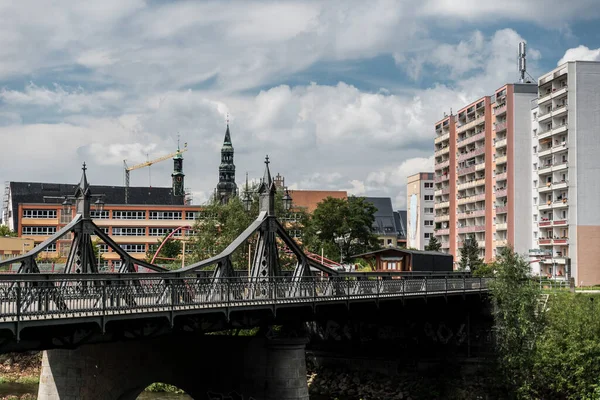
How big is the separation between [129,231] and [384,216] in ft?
231

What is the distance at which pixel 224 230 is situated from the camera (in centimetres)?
7731

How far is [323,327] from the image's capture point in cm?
6019

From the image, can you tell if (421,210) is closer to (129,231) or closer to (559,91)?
(129,231)

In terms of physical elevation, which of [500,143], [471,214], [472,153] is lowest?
[471,214]

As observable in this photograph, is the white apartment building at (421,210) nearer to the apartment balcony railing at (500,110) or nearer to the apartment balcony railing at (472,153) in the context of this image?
the apartment balcony railing at (472,153)

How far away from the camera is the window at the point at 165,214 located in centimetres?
14179

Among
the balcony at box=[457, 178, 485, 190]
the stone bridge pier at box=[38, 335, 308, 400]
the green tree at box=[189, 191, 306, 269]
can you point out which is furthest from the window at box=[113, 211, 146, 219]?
the stone bridge pier at box=[38, 335, 308, 400]

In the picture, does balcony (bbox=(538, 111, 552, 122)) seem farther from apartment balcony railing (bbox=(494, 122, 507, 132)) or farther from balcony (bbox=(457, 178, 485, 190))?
balcony (bbox=(457, 178, 485, 190))

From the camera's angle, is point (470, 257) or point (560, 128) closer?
point (560, 128)

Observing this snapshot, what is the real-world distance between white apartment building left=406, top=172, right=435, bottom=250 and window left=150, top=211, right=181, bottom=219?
41.6m

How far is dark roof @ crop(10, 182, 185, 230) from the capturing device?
477 feet

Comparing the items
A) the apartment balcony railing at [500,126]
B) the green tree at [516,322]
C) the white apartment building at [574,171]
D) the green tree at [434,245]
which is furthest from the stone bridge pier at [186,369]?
the green tree at [434,245]

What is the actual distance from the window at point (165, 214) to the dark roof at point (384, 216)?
59.2m

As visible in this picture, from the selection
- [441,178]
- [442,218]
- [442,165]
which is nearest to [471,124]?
[442,165]
